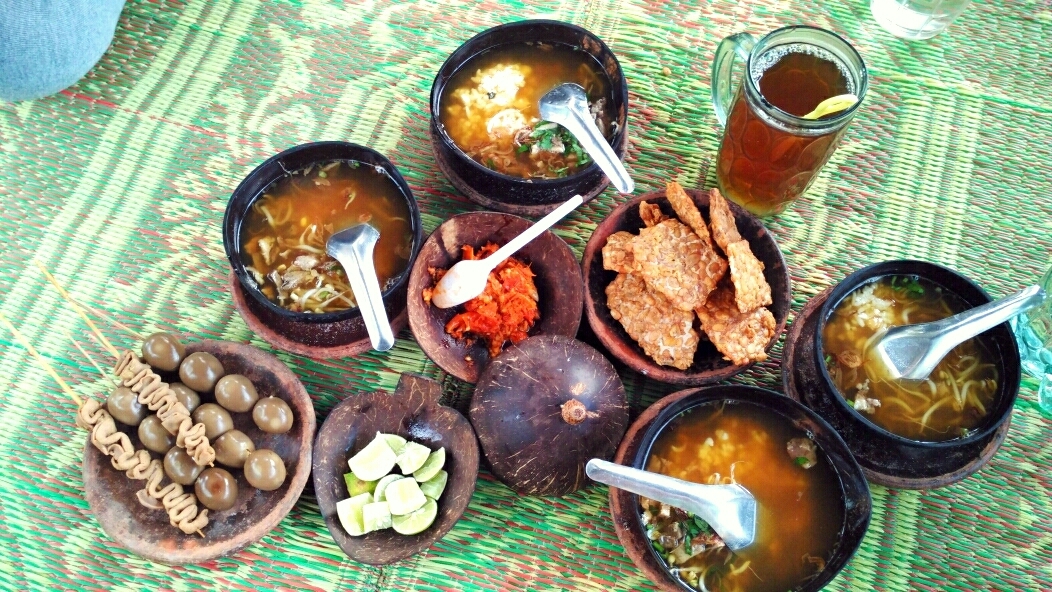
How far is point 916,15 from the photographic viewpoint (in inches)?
115

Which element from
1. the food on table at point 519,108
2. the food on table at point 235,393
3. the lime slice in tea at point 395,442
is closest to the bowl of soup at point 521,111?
the food on table at point 519,108

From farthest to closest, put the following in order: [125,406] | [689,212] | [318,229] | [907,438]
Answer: [318,229], [689,212], [125,406], [907,438]

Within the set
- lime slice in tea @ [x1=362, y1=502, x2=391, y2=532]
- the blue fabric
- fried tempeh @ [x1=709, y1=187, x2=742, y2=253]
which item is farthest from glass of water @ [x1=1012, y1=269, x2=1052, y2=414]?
the blue fabric

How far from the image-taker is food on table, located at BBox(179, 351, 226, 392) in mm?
2240

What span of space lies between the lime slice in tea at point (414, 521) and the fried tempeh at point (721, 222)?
1.11 m

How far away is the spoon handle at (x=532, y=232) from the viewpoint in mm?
2281

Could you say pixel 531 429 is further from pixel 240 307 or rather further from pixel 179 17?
pixel 179 17

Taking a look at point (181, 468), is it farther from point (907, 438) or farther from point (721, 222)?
point (907, 438)

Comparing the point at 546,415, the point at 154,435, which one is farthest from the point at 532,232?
the point at 154,435

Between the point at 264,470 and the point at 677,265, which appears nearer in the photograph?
the point at 264,470

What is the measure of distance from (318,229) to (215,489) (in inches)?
32.0

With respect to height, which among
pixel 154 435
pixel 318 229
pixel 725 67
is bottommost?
pixel 154 435

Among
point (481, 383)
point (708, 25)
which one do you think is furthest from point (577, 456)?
point (708, 25)

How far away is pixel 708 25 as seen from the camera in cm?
299
